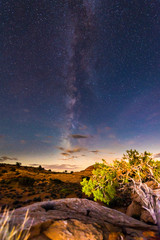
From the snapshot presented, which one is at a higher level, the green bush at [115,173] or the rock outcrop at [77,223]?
the green bush at [115,173]

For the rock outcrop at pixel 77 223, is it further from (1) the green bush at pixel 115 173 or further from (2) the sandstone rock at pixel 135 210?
(2) the sandstone rock at pixel 135 210

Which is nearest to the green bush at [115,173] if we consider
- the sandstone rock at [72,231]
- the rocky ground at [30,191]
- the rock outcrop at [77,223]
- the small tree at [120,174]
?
the small tree at [120,174]

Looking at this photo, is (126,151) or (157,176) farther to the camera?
(126,151)

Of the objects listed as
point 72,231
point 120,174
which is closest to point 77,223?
→ point 72,231

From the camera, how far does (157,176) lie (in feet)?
29.1

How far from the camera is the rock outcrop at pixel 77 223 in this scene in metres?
4.66

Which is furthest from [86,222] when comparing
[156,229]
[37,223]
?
[156,229]

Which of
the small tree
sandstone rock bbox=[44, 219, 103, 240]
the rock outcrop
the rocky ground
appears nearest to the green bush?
the small tree

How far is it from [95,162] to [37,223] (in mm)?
6308

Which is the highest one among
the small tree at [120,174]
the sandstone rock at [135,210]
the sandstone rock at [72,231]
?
the small tree at [120,174]

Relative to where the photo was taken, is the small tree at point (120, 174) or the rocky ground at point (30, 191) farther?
the rocky ground at point (30, 191)

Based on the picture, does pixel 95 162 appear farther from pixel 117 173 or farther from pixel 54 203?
pixel 54 203

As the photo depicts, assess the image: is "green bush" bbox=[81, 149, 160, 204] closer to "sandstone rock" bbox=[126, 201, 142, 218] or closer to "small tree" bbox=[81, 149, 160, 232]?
"small tree" bbox=[81, 149, 160, 232]

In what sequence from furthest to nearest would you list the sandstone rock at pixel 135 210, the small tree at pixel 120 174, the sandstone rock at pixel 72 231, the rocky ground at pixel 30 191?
the rocky ground at pixel 30 191 → the sandstone rock at pixel 135 210 → the small tree at pixel 120 174 → the sandstone rock at pixel 72 231
